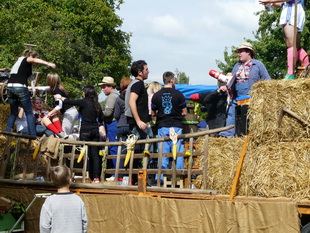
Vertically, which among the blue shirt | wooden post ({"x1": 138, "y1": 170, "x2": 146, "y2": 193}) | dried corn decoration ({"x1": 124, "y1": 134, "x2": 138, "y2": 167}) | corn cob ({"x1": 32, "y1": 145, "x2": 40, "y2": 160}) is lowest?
wooden post ({"x1": 138, "y1": 170, "x2": 146, "y2": 193})

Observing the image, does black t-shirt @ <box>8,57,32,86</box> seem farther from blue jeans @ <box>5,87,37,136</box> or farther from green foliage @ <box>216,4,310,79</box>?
green foliage @ <box>216,4,310,79</box>

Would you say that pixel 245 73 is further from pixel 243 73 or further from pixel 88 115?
pixel 88 115

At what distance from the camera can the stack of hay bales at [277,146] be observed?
771 centimetres

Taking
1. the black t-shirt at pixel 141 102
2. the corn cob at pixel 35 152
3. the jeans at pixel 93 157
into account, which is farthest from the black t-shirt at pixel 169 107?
the corn cob at pixel 35 152

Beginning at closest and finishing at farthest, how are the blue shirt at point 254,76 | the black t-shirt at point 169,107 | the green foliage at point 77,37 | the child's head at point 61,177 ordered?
the child's head at point 61,177 < the blue shirt at point 254,76 < the black t-shirt at point 169,107 < the green foliage at point 77,37

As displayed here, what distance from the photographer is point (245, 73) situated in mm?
10000

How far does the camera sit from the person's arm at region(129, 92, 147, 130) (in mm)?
9969

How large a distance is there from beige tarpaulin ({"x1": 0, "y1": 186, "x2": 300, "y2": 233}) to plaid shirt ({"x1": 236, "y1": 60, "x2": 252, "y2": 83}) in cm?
248

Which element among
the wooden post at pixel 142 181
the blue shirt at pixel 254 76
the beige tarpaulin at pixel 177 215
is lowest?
the beige tarpaulin at pixel 177 215

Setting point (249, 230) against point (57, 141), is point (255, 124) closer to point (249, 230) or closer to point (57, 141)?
point (249, 230)

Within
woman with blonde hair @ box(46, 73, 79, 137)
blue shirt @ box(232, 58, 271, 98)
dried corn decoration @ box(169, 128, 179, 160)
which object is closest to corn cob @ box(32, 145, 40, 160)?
woman with blonde hair @ box(46, 73, 79, 137)

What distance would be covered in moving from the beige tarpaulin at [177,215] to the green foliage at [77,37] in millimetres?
22133

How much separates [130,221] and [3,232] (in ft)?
6.65

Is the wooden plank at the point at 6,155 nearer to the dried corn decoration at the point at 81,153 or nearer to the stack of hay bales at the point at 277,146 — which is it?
the dried corn decoration at the point at 81,153
